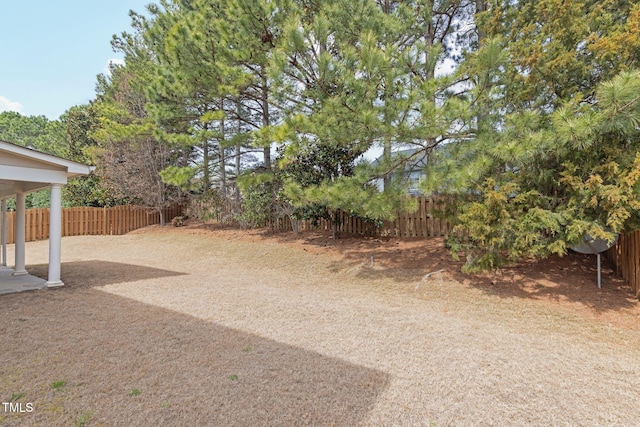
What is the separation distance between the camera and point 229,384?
272 centimetres

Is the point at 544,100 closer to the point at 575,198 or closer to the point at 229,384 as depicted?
the point at 575,198

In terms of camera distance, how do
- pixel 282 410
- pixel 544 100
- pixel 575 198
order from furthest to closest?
pixel 544 100 < pixel 575 198 < pixel 282 410

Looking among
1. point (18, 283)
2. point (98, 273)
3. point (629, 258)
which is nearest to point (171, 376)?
point (18, 283)

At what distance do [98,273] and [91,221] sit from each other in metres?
9.84

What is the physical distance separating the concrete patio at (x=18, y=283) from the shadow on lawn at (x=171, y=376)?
6.02 feet

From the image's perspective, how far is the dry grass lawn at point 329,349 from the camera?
7.85ft

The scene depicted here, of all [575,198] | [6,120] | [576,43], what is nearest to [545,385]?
[575,198]

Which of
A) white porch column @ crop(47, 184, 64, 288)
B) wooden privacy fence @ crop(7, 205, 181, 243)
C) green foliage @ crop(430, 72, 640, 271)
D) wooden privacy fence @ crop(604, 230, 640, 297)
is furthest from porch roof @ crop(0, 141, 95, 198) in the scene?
wooden privacy fence @ crop(7, 205, 181, 243)

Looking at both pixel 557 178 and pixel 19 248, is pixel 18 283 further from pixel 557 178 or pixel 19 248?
pixel 557 178

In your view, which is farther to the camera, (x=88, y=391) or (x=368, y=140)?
(x=368, y=140)

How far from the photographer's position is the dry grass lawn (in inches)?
94.2

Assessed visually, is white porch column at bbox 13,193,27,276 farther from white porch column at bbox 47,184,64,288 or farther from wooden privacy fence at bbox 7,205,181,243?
wooden privacy fence at bbox 7,205,181,243

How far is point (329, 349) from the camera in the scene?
347 cm

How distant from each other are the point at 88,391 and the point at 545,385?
147 inches
